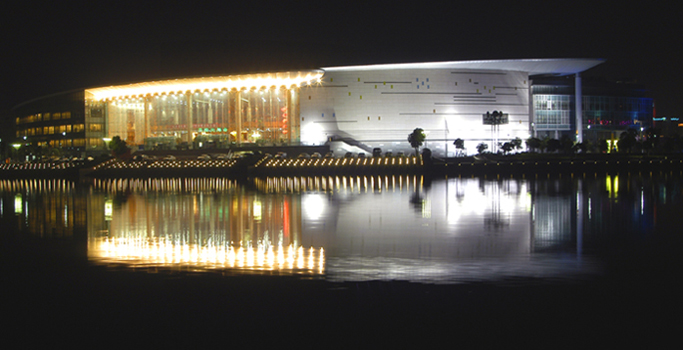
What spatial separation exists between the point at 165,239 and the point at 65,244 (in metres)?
1.88

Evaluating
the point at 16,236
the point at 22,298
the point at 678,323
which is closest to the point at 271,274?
the point at 22,298

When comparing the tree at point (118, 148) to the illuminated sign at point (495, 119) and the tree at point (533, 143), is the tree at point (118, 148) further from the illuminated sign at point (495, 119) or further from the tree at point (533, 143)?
the tree at point (533, 143)

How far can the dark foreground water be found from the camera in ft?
17.1

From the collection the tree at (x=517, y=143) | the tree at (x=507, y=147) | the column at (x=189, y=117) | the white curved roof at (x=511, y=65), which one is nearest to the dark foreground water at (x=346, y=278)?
the tree at (x=507, y=147)

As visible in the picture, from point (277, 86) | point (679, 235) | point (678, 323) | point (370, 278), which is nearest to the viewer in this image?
point (678, 323)

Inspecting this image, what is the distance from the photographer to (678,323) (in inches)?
207

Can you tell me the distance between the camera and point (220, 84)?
2272 inches

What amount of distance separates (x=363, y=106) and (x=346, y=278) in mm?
49058

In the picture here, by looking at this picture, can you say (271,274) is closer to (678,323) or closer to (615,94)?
(678,323)

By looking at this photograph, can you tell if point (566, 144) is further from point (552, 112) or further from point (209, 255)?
point (209, 255)

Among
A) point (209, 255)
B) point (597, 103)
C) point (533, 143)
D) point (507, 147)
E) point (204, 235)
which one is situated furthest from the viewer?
point (597, 103)

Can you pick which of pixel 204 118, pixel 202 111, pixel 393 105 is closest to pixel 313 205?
pixel 393 105

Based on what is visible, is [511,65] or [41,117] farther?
[41,117]

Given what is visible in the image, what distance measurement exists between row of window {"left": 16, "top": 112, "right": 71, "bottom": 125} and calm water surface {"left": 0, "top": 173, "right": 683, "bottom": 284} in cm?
5646
